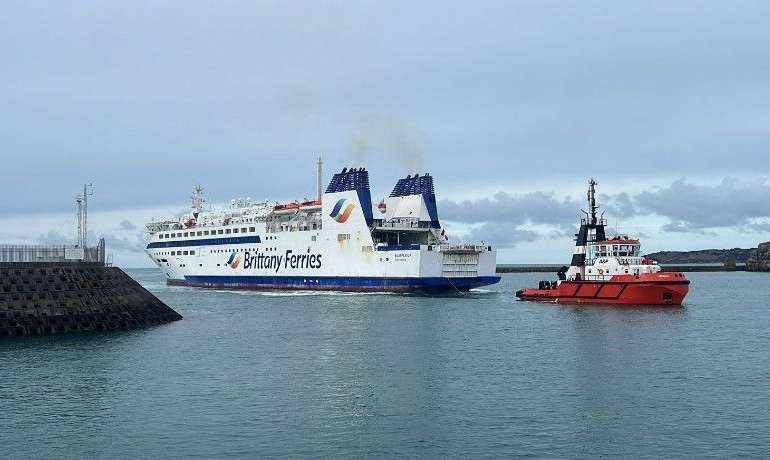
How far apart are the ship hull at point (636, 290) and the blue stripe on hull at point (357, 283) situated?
1579cm

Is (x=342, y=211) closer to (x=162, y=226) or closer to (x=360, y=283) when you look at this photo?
(x=360, y=283)

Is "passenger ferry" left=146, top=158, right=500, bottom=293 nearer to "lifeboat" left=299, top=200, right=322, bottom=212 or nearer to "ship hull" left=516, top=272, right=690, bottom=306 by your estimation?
"lifeboat" left=299, top=200, right=322, bottom=212

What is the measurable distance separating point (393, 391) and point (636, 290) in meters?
34.6

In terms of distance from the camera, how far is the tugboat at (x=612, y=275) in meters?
57.1

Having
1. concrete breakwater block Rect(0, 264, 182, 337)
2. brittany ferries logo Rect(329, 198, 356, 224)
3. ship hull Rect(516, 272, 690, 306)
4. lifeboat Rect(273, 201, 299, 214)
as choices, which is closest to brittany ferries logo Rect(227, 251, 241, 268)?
lifeboat Rect(273, 201, 299, 214)

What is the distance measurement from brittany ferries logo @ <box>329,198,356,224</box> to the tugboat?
76.6 ft

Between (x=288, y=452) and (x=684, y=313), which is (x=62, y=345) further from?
(x=684, y=313)

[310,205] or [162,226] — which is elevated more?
[310,205]

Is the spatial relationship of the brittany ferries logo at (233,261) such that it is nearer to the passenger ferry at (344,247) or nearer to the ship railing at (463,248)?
the passenger ferry at (344,247)

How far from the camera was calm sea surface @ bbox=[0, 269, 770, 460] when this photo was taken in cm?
2083

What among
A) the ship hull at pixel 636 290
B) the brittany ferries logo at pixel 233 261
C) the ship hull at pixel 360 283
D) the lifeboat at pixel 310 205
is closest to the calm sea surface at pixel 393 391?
the ship hull at pixel 636 290

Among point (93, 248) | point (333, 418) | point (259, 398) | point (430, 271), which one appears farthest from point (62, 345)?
point (430, 271)

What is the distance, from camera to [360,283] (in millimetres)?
75312

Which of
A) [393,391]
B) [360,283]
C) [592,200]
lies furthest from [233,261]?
[393,391]
